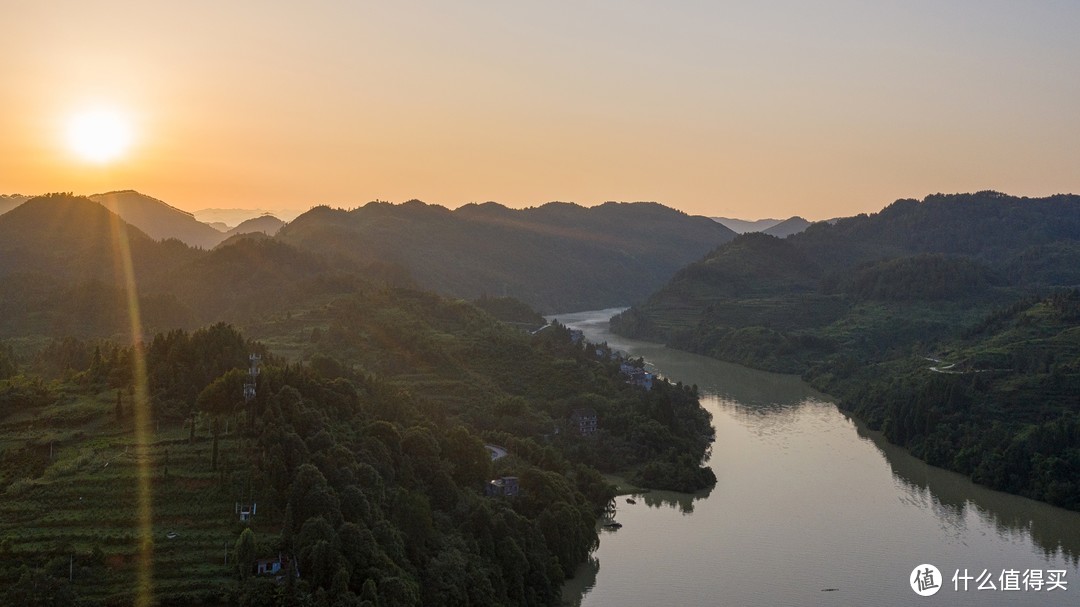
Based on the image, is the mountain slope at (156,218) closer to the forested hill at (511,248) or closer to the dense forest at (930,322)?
the forested hill at (511,248)

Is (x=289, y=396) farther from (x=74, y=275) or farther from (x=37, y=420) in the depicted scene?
(x=74, y=275)

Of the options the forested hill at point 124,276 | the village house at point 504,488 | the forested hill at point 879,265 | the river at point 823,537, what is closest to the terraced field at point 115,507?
the village house at point 504,488

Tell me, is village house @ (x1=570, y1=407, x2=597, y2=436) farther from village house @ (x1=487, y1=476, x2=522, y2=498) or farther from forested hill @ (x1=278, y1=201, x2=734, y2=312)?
forested hill @ (x1=278, y1=201, x2=734, y2=312)

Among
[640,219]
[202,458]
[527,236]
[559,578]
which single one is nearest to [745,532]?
[559,578]

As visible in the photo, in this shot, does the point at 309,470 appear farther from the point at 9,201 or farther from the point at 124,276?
the point at 9,201

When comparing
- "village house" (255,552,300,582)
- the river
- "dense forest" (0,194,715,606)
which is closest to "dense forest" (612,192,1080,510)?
the river

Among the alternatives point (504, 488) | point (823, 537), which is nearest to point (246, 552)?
point (504, 488)
